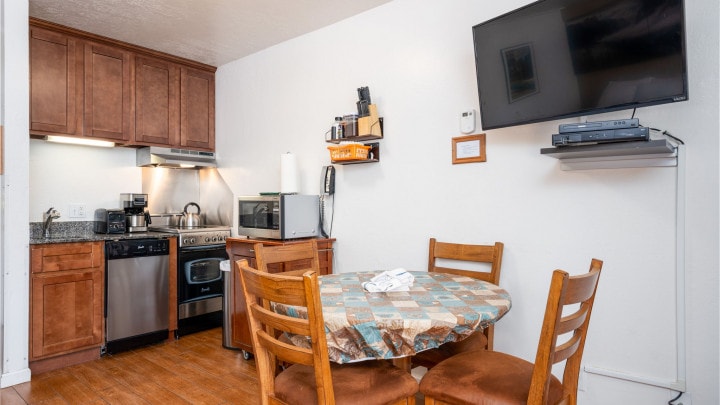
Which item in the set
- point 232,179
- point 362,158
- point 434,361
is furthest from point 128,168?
point 434,361

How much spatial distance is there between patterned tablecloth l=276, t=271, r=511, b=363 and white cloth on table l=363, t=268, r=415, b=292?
9 cm

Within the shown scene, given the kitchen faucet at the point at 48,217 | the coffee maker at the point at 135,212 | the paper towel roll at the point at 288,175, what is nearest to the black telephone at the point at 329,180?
the paper towel roll at the point at 288,175

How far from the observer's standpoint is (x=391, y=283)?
1.84 meters

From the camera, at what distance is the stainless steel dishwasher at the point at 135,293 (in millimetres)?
3320

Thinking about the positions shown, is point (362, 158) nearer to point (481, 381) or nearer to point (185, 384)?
point (481, 381)

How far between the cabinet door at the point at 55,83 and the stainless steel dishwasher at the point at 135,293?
1075 millimetres

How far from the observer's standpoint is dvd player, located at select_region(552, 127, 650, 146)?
171cm

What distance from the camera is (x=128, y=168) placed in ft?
13.7

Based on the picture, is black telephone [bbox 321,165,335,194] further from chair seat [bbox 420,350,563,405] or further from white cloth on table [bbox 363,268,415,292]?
chair seat [bbox 420,350,563,405]

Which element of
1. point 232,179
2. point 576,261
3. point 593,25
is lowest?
point 576,261

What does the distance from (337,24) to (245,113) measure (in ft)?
4.45

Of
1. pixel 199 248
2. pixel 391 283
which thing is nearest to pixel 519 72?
pixel 391 283

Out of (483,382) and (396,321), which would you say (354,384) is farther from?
(483,382)

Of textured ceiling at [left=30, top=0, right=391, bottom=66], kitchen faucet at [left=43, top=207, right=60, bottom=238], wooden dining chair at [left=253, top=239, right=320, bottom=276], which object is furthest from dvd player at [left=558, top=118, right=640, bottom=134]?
kitchen faucet at [left=43, top=207, right=60, bottom=238]
